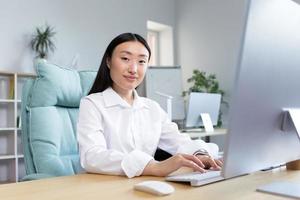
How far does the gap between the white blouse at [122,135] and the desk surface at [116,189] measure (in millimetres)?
56

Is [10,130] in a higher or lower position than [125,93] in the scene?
lower

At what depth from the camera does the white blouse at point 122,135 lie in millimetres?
1103

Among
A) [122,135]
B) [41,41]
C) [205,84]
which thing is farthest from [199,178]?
[205,84]

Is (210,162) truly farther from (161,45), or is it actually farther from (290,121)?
(161,45)

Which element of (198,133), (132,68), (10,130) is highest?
(132,68)

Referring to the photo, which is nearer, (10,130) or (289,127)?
(289,127)

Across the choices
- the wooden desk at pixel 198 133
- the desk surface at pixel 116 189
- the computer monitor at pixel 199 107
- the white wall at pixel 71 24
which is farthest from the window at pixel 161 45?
the desk surface at pixel 116 189

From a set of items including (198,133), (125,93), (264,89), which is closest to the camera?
(264,89)

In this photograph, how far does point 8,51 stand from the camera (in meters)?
3.68

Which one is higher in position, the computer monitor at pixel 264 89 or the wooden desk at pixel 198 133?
the computer monitor at pixel 264 89

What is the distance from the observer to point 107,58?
4.61ft

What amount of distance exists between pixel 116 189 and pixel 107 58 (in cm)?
65

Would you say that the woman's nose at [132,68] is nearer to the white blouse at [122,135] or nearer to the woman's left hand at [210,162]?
the white blouse at [122,135]

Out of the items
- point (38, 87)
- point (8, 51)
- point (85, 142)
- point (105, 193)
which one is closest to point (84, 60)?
point (8, 51)
